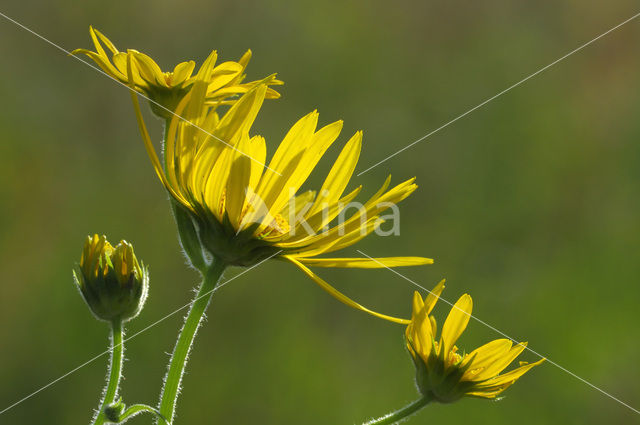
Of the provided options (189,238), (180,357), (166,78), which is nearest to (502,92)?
(166,78)

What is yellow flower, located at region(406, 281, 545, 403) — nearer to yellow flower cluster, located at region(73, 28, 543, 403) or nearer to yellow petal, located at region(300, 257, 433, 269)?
yellow flower cluster, located at region(73, 28, 543, 403)

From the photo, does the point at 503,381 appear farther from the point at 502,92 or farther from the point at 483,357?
the point at 502,92

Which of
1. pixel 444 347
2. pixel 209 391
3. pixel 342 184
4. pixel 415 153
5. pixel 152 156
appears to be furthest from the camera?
pixel 415 153

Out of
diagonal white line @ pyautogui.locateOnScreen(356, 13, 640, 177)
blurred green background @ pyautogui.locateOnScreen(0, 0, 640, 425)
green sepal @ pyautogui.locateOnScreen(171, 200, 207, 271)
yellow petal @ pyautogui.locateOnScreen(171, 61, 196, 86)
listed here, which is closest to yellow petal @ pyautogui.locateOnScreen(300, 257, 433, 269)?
green sepal @ pyautogui.locateOnScreen(171, 200, 207, 271)

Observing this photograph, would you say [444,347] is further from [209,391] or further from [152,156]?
[209,391]

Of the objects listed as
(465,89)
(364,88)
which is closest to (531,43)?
(465,89)

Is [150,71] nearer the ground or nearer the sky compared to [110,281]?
nearer the sky

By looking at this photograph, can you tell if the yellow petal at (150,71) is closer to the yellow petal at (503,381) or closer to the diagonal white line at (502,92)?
the yellow petal at (503,381)
